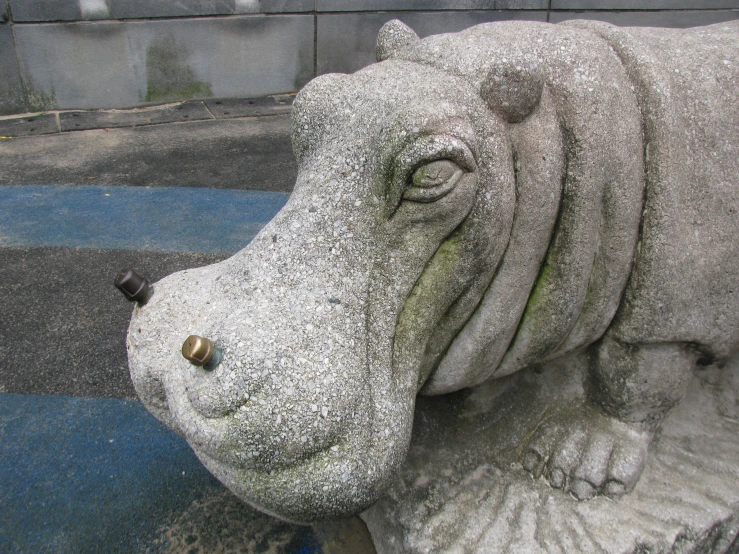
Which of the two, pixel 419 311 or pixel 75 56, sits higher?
pixel 419 311

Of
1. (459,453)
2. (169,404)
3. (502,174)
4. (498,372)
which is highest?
(502,174)

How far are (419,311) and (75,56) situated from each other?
199 inches

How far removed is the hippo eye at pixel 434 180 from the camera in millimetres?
1250

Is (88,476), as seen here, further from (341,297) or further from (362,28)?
(362,28)

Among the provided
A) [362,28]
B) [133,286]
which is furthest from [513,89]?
[362,28]

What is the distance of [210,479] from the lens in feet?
6.79

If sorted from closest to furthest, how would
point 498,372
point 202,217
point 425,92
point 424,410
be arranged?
point 425,92 → point 498,372 → point 424,410 → point 202,217

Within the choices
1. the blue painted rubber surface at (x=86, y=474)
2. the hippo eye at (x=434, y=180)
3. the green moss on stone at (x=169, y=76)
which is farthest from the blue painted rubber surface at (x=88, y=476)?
the green moss on stone at (x=169, y=76)

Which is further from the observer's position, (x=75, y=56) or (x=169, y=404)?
(x=75, y=56)

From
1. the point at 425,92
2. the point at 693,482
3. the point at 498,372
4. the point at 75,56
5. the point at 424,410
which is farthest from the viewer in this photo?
the point at 75,56

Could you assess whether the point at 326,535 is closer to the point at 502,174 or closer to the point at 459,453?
the point at 459,453

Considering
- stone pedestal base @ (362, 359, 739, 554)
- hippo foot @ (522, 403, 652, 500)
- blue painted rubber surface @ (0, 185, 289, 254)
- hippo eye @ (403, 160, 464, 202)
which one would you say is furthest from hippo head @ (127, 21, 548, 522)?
blue painted rubber surface @ (0, 185, 289, 254)

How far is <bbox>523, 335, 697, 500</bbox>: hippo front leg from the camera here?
1702 millimetres

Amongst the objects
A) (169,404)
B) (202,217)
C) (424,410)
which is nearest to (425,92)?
(169,404)
